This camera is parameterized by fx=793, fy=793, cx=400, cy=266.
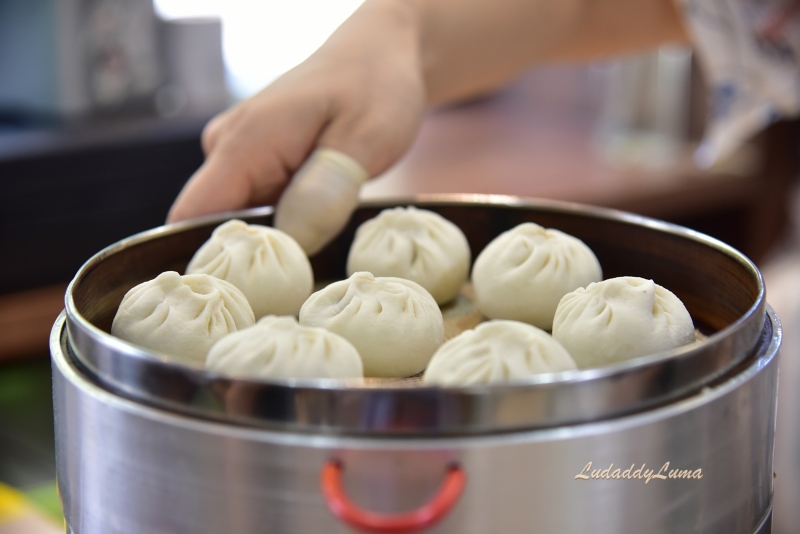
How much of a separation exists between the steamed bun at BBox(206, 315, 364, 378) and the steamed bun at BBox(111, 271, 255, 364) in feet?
0.40

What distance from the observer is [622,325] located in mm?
832

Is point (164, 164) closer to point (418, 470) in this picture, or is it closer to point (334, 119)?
point (334, 119)

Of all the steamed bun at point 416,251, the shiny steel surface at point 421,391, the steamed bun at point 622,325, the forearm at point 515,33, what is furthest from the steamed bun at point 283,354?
the forearm at point 515,33

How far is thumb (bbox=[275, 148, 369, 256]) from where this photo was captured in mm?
1122

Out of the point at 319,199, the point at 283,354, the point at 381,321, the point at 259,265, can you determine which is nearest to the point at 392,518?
the point at 283,354

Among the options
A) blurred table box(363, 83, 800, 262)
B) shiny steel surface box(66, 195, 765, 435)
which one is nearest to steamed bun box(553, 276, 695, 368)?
shiny steel surface box(66, 195, 765, 435)

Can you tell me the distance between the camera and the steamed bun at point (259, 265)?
3.37 feet

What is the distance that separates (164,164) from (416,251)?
1764 mm

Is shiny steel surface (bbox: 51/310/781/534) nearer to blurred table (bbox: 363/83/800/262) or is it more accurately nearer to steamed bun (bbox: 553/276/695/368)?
steamed bun (bbox: 553/276/695/368)

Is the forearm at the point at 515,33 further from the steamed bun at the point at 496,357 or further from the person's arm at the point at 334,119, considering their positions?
the steamed bun at the point at 496,357

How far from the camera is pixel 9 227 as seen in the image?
2.33 meters

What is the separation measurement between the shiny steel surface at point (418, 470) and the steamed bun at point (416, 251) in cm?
50

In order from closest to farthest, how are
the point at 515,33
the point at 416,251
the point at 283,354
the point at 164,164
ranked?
the point at 283,354 → the point at 416,251 → the point at 515,33 → the point at 164,164

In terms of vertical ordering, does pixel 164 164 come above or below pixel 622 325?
below
